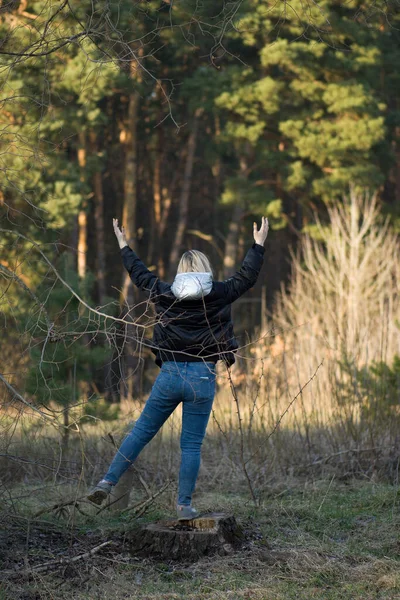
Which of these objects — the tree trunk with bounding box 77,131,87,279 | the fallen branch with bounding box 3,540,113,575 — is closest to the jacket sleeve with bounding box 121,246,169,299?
the fallen branch with bounding box 3,540,113,575

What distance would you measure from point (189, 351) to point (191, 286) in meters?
0.38

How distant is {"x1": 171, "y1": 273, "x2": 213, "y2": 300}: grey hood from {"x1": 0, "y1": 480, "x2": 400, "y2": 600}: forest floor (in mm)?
1463

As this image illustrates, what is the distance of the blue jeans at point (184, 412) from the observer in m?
5.29

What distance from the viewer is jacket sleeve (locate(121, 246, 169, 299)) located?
17.9 ft

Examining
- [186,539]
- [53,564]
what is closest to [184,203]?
[186,539]

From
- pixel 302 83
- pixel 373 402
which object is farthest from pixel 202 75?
pixel 373 402

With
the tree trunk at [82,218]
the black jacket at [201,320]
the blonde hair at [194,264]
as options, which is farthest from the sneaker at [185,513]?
the tree trunk at [82,218]

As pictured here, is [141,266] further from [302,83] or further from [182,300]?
[302,83]

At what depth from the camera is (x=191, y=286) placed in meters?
5.24

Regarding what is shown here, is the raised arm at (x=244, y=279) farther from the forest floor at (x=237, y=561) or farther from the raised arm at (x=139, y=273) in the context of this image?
the forest floor at (x=237, y=561)

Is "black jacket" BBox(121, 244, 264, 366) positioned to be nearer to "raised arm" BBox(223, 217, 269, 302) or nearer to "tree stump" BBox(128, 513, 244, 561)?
"raised arm" BBox(223, 217, 269, 302)

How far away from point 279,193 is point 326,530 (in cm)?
1837

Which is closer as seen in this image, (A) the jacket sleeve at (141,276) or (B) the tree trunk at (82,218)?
(A) the jacket sleeve at (141,276)

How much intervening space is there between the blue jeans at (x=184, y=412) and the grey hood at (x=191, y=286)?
395 millimetres
